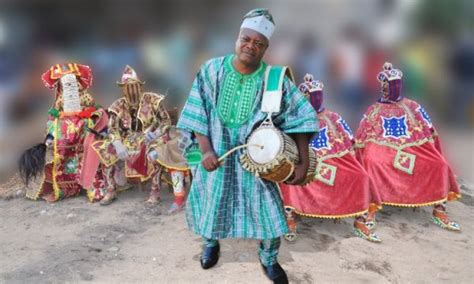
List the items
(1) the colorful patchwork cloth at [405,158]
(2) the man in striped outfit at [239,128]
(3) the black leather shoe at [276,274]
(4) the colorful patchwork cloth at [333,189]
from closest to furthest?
1. (2) the man in striped outfit at [239,128]
2. (3) the black leather shoe at [276,274]
3. (4) the colorful patchwork cloth at [333,189]
4. (1) the colorful patchwork cloth at [405,158]

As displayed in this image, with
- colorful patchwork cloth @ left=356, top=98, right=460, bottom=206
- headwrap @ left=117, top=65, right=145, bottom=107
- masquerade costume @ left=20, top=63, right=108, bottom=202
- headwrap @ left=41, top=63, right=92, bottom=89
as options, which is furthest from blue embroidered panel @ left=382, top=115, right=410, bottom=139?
headwrap @ left=41, top=63, right=92, bottom=89

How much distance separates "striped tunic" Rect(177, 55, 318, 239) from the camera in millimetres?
3375

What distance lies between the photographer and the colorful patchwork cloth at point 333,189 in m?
4.77

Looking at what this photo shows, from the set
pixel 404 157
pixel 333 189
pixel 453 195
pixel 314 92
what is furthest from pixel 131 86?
pixel 453 195

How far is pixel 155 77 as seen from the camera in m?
9.38

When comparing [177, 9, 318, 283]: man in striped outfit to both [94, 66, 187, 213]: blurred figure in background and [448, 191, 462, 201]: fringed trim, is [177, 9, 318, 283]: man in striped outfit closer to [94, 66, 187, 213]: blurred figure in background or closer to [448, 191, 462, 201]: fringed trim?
[94, 66, 187, 213]: blurred figure in background

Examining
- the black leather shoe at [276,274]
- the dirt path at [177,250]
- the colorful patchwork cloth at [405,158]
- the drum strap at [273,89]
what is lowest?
the dirt path at [177,250]

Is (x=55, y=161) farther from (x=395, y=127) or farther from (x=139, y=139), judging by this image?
(x=395, y=127)

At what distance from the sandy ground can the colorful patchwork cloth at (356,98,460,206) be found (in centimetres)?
38

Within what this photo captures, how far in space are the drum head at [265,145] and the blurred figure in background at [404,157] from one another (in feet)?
7.65

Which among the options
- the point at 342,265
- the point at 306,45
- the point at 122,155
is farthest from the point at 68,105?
the point at 306,45

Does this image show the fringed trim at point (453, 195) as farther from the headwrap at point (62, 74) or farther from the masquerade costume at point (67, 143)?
the headwrap at point (62, 74)

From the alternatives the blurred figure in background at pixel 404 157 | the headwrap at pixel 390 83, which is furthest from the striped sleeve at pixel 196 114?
the headwrap at pixel 390 83

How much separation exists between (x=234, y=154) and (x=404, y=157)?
2535 mm
